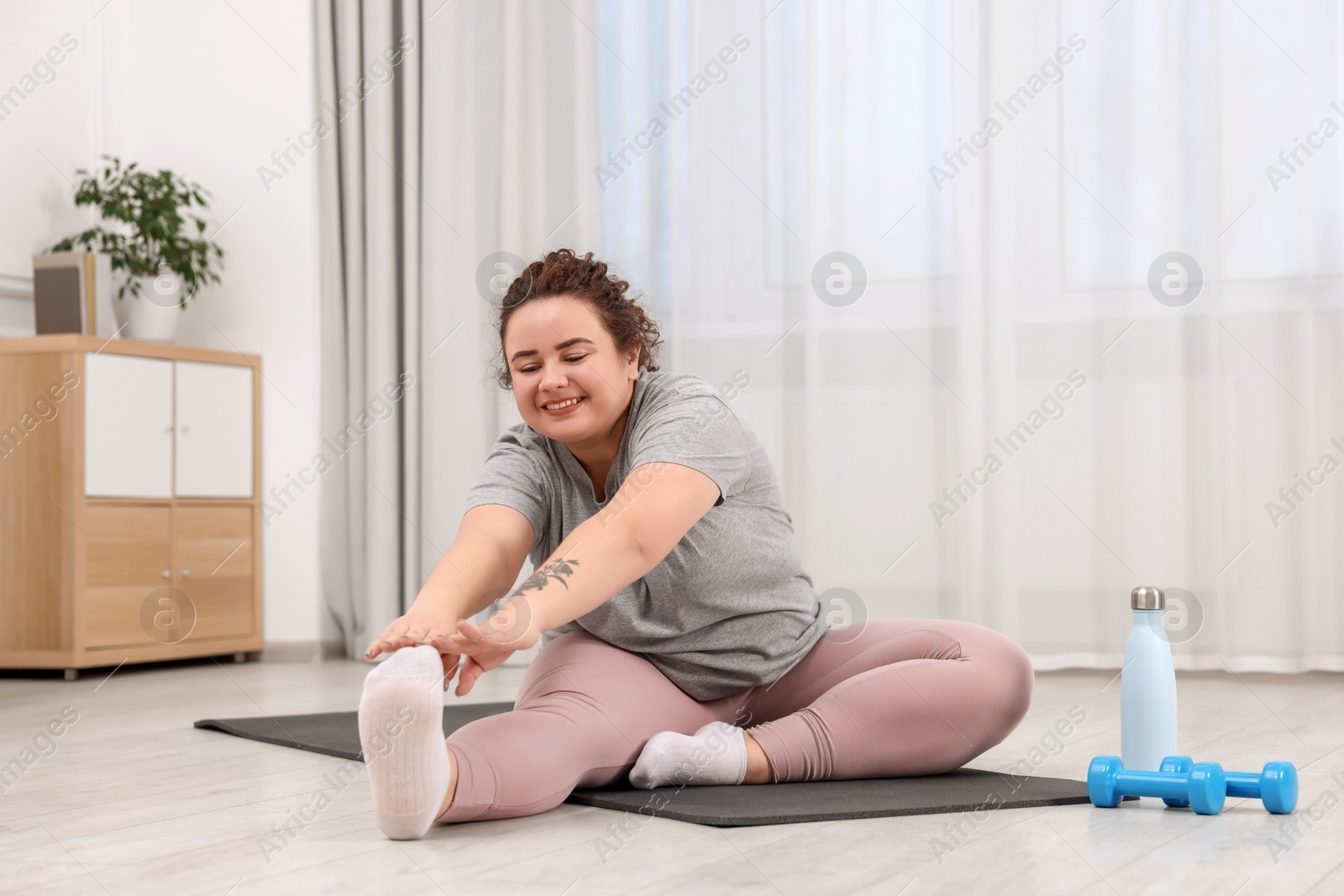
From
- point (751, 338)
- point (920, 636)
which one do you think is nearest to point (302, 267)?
point (751, 338)

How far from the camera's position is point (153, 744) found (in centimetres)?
181

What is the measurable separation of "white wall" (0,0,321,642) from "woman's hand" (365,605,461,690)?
212 centimetres

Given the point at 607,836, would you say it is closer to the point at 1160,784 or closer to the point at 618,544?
the point at 618,544

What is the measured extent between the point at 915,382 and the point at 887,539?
0.33 m

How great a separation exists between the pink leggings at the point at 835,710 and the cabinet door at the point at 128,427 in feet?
5.72

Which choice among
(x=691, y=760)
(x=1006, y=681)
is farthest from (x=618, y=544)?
(x=1006, y=681)

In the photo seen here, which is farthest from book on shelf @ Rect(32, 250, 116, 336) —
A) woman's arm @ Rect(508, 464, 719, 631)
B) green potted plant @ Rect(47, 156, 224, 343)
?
woman's arm @ Rect(508, 464, 719, 631)

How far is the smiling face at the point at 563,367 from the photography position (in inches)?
53.6

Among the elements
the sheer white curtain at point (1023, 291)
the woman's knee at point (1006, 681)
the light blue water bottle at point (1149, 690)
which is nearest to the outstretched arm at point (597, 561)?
the woman's knee at point (1006, 681)

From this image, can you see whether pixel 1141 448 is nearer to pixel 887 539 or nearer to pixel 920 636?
pixel 887 539

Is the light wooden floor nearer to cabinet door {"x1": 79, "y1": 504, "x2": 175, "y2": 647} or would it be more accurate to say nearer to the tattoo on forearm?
the tattoo on forearm

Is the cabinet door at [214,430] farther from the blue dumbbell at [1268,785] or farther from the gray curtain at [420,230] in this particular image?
the blue dumbbell at [1268,785]

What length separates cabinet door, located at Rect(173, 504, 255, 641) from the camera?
2.96 metres

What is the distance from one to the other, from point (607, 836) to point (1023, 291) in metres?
1.74
